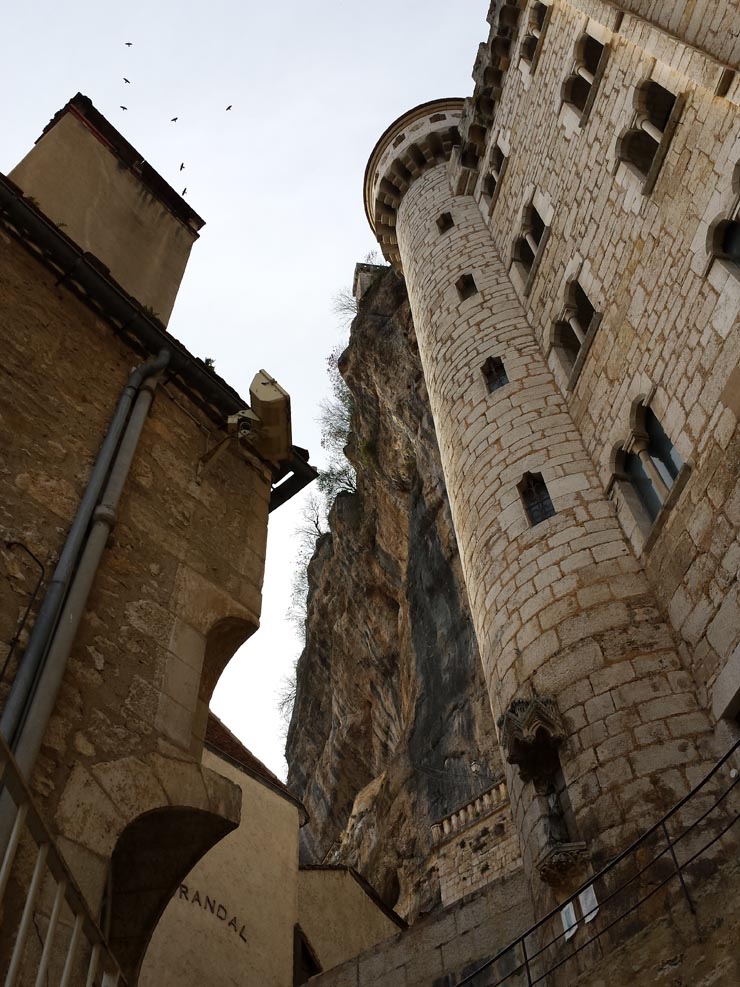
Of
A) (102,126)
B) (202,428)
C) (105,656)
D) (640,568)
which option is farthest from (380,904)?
(102,126)

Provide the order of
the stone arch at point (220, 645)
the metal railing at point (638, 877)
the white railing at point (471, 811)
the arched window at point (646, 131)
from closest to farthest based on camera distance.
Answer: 1. the stone arch at point (220, 645)
2. the metal railing at point (638, 877)
3. the arched window at point (646, 131)
4. the white railing at point (471, 811)

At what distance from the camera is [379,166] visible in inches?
929

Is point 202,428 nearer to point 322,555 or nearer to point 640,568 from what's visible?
point 640,568

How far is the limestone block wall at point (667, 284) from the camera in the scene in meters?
8.16

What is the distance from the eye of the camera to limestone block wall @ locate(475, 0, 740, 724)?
8.16 m

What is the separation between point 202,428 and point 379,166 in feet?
61.3

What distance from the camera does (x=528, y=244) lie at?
49.0 feet

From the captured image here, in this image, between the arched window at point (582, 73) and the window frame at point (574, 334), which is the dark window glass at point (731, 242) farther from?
the arched window at point (582, 73)

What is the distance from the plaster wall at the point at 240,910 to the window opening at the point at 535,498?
18.3 ft

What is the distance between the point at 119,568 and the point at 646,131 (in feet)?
31.7

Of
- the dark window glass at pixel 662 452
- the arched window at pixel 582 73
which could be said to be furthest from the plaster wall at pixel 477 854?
the arched window at pixel 582 73

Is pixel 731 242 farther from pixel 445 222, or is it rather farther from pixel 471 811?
pixel 471 811

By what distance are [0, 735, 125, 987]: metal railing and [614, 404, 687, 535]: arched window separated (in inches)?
288

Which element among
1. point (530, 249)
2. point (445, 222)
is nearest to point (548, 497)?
point (530, 249)
